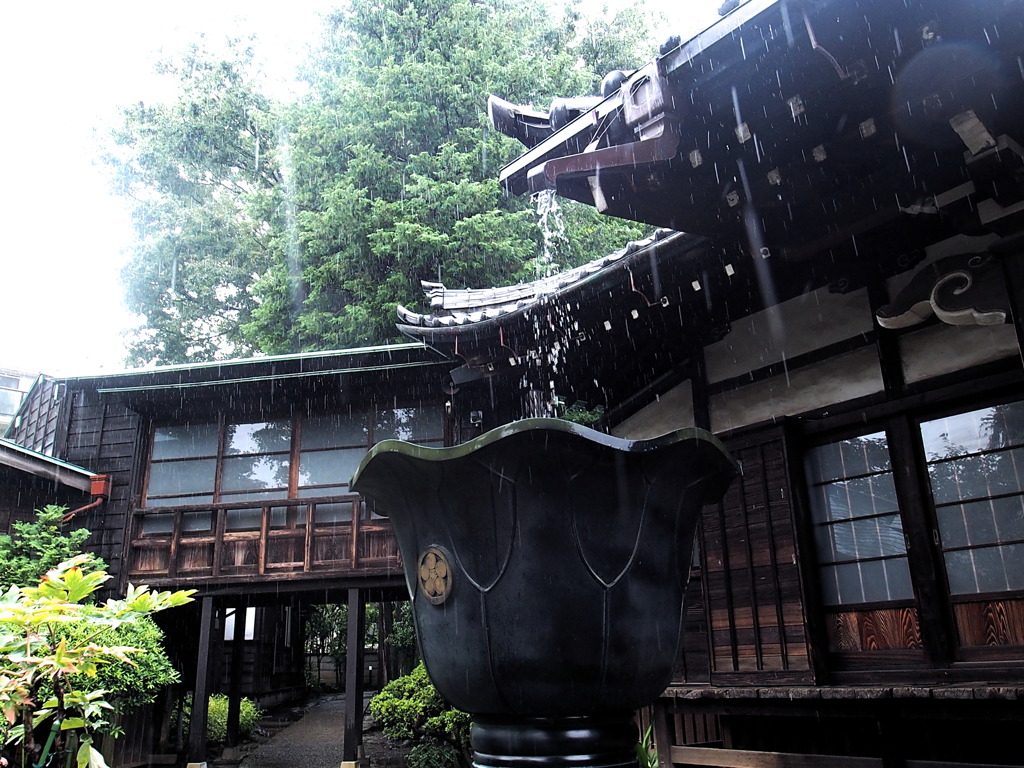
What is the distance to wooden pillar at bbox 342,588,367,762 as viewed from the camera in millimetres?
10008

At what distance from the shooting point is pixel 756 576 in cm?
584

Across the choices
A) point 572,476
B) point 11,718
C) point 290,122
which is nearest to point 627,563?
point 572,476

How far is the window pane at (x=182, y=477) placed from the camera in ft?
38.8

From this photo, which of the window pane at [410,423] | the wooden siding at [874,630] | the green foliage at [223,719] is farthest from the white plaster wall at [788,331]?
the green foliage at [223,719]

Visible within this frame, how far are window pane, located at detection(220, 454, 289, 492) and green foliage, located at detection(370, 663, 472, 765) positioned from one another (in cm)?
353

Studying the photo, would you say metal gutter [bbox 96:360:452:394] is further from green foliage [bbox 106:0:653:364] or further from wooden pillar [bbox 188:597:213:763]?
green foliage [bbox 106:0:653:364]

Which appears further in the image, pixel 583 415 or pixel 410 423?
pixel 410 423

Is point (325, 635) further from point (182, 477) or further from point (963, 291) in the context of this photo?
point (963, 291)

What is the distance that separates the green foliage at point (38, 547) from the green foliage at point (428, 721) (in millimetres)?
4482

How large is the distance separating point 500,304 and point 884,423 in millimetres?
3238

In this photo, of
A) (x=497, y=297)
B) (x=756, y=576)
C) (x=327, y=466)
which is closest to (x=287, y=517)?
(x=327, y=466)

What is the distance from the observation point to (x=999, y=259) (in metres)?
4.34

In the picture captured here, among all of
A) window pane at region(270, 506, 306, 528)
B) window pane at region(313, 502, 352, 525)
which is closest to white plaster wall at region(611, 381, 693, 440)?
window pane at region(313, 502, 352, 525)

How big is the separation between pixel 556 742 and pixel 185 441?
1074 centimetres
